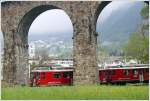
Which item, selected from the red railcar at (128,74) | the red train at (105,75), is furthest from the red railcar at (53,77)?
the red railcar at (128,74)

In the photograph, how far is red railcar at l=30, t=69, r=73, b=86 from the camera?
121 ft

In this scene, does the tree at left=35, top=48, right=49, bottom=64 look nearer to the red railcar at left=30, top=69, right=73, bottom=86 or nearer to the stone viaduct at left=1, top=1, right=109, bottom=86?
the red railcar at left=30, top=69, right=73, bottom=86

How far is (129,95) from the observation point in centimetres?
2019

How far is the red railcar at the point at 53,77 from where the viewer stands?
121ft

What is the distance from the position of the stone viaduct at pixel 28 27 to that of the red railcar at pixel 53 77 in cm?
269

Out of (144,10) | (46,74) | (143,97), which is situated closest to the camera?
(143,97)

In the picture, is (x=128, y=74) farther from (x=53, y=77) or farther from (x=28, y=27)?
(x=28, y=27)

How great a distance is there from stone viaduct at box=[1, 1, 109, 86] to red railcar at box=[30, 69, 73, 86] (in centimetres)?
269

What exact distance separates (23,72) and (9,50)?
67.7 inches

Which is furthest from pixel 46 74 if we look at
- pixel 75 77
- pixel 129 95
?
pixel 129 95

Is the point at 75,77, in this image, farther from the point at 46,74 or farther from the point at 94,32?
the point at 46,74

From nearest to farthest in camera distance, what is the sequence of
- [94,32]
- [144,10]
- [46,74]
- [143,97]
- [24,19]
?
[143,97] < [94,32] < [24,19] < [46,74] < [144,10]

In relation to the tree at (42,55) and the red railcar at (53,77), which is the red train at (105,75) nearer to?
the red railcar at (53,77)

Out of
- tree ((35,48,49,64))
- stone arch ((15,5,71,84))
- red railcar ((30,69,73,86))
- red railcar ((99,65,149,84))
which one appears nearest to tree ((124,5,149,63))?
red railcar ((99,65,149,84))
